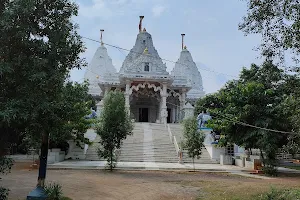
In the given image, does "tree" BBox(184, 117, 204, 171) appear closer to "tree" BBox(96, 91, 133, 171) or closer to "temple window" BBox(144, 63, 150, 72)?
"tree" BBox(96, 91, 133, 171)

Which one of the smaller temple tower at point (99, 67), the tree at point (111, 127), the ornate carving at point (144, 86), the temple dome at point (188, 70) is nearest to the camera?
the tree at point (111, 127)

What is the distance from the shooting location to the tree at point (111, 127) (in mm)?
16500

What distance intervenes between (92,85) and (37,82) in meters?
35.0

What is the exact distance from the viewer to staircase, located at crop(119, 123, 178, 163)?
20906 millimetres

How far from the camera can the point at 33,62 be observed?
6207mm

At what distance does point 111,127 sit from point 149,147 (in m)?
6.94

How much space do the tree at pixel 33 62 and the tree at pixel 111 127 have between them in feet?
31.6

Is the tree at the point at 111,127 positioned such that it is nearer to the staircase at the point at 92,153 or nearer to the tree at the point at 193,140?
the tree at the point at 193,140

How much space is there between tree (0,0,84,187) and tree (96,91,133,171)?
963cm

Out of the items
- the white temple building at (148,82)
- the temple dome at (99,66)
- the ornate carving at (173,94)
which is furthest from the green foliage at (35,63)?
the temple dome at (99,66)

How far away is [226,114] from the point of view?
57.3 feet

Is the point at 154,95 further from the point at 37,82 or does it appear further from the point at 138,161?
the point at 37,82

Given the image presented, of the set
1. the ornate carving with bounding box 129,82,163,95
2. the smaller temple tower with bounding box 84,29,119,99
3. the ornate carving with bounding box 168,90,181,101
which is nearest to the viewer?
the ornate carving with bounding box 129,82,163,95

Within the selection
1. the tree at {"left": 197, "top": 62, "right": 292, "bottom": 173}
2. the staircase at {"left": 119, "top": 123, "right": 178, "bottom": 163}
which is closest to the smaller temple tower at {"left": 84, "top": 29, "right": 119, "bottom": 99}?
the staircase at {"left": 119, "top": 123, "right": 178, "bottom": 163}
